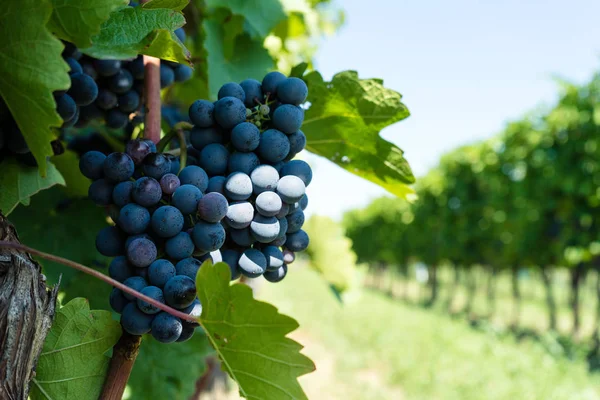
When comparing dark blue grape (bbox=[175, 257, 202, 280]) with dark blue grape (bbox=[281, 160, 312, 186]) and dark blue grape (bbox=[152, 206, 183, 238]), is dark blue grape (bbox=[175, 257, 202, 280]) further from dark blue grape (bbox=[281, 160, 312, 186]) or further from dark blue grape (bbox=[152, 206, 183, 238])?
dark blue grape (bbox=[281, 160, 312, 186])

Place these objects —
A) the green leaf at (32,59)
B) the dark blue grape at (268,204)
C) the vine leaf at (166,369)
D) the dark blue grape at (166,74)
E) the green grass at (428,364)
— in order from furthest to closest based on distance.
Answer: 1. the green grass at (428,364)
2. the vine leaf at (166,369)
3. the dark blue grape at (166,74)
4. the dark blue grape at (268,204)
5. the green leaf at (32,59)

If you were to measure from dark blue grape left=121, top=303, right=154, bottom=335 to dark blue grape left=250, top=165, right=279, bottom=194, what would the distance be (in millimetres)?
259

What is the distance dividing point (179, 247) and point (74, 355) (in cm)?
21

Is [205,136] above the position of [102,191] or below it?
above

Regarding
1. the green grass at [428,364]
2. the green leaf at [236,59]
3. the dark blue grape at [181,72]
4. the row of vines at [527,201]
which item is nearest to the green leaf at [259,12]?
the green leaf at [236,59]

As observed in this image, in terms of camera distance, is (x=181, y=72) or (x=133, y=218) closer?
(x=133, y=218)

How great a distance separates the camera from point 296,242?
947 millimetres

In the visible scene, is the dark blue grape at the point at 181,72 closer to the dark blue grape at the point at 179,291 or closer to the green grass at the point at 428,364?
the dark blue grape at the point at 179,291

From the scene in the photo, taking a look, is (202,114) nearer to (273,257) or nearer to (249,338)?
(273,257)

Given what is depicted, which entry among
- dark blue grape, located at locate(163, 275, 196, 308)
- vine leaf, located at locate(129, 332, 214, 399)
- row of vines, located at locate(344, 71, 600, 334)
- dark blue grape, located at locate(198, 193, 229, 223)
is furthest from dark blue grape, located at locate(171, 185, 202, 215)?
row of vines, located at locate(344, 71, 600, 334)

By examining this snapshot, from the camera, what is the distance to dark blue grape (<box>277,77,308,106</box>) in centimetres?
88

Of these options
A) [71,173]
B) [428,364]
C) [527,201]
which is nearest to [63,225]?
[71,173]

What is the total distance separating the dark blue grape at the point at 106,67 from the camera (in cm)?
100

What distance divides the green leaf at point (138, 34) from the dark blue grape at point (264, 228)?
0.91ft
